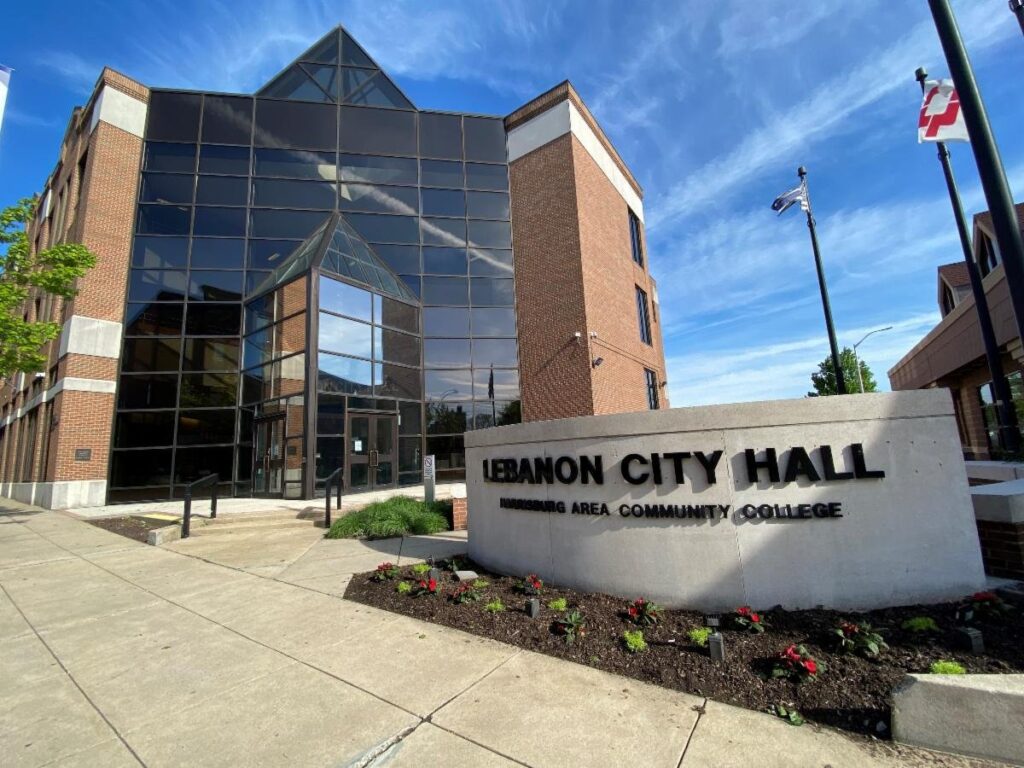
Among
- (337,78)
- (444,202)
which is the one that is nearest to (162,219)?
(337,78)

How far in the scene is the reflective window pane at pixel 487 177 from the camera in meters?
22.0

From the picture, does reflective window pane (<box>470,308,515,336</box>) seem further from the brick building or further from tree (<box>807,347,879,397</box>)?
tree (<box>807,347,879,397</box>)

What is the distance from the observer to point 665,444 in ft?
16.4

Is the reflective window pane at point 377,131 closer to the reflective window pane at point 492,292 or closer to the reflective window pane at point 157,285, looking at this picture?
the reflective window pane at point 492,292

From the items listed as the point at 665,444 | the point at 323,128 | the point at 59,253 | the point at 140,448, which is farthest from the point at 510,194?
the point at 665,444

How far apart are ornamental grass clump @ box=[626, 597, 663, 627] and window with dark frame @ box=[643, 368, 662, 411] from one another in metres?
19.2

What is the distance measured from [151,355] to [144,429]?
2622mm

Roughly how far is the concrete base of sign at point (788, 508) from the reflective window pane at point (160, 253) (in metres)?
19.5

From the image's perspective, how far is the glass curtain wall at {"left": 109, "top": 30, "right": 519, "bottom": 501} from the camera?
1711cm

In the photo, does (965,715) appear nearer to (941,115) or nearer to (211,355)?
(941,115)

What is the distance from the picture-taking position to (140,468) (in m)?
16.6

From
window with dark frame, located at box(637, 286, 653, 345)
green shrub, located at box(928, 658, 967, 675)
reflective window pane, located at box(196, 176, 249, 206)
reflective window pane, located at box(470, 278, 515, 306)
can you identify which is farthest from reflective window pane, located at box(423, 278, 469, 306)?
green shrub, located at box(928, 658, 967, 675)

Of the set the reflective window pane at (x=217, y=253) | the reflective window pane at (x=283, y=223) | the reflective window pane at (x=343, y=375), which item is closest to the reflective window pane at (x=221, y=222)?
the reflective window pane at (x=217, y=253)

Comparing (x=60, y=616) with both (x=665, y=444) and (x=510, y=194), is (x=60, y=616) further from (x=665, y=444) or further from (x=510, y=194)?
(x=510, y=194)
